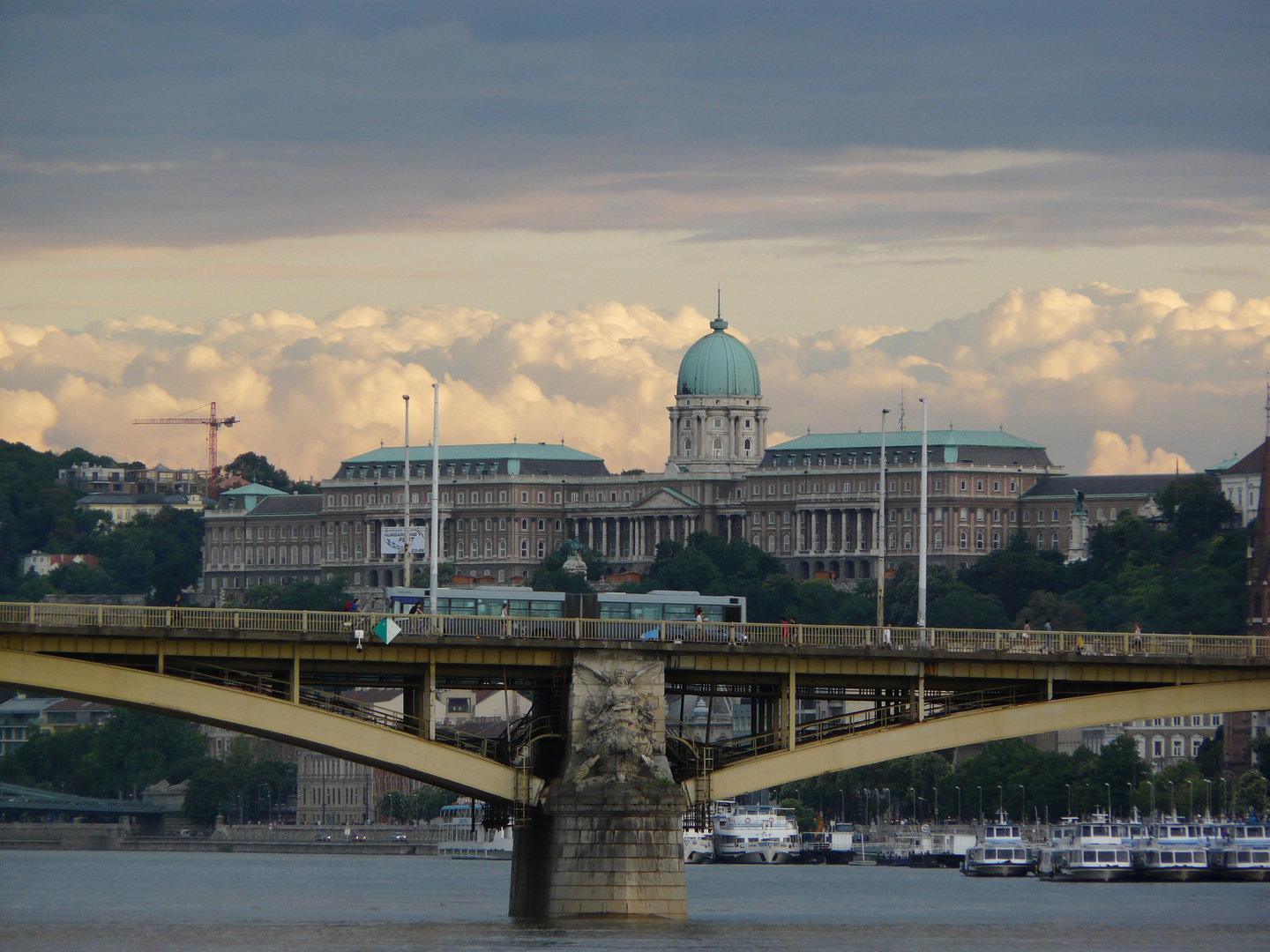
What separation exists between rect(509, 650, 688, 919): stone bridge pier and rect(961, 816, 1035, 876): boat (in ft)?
273

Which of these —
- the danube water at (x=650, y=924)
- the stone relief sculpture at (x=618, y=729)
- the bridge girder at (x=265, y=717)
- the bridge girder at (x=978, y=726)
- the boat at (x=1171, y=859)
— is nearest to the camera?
the bridge girder at (x=265, y=717)

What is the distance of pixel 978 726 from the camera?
94875 mm

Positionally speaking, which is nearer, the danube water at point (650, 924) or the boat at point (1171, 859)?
the danube water at point (650, 924)

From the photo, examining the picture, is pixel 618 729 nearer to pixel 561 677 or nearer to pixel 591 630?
pixel 591 630

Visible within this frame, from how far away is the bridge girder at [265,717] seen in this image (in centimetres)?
8725

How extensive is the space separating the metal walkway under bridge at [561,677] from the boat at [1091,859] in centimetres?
5870

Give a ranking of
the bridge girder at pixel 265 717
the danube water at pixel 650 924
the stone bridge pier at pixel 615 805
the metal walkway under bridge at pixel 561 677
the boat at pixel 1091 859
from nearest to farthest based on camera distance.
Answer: the bridge girder at pixel 265 717 → the metal walkway under bridge at pixel 561 677 → the stone bridge pier at pixel 615 805 → the danube water at pixel 650 924 → the boat at pixel 1091 859

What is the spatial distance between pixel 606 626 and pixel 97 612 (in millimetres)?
14236

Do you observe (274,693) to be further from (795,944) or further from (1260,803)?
(1260,803)

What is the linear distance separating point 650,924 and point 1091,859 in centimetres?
7453

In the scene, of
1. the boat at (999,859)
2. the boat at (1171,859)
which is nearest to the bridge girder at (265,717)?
the boat at (1171,859)

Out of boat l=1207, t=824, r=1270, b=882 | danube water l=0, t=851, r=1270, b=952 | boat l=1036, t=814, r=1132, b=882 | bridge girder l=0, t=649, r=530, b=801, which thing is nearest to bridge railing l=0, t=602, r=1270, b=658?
bridge girder l=0, t=649, r=530, b=801

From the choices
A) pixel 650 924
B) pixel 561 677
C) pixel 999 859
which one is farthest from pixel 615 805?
pixel 999 859

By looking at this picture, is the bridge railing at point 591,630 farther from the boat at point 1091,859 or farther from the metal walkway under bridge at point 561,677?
the boat at point 1091,859
